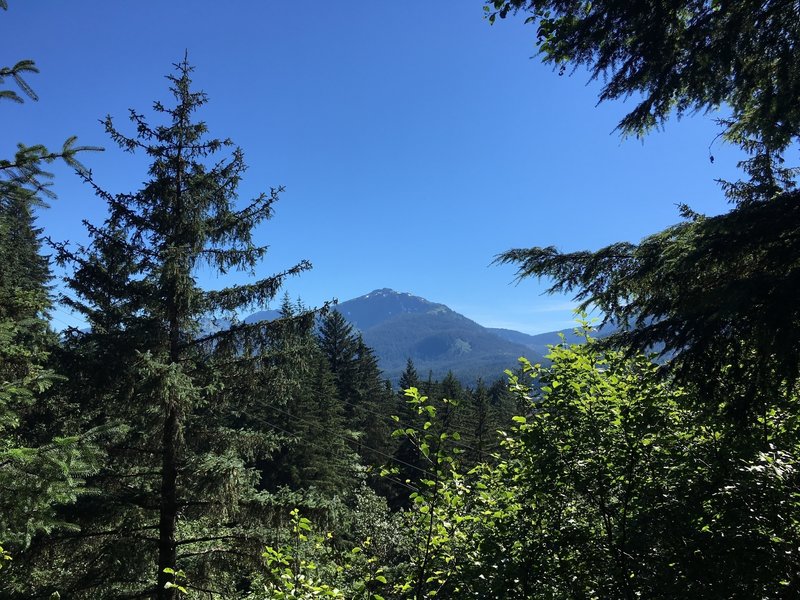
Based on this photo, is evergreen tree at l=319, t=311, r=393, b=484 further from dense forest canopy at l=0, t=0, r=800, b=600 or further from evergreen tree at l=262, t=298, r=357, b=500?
dense forest canopy at l=0, t=0, r=800, b=600

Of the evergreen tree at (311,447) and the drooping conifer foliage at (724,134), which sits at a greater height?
the drooping conifer foliage at (724,134)

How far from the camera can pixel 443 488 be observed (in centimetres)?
420

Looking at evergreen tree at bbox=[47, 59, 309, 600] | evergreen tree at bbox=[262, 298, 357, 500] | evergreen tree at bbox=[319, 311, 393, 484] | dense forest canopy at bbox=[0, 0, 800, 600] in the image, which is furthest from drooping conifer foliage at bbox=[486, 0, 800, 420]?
evergreen tree at bbox=[319, 311, 393, 484]

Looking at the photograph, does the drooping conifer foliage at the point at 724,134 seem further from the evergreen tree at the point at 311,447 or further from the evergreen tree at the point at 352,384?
the evergreen tree at the point at 352,384

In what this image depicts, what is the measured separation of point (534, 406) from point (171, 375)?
6.12 m

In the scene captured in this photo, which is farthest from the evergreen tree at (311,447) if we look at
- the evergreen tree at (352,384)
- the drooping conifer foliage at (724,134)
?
the drooping conifer foliage at (724,134)

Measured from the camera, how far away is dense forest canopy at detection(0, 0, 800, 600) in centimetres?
336

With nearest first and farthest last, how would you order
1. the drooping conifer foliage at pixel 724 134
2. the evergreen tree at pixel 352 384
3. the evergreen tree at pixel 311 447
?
the drooping conifer foliage at pixel 724 134, the evergreen tree at pixel 311 447, the evergreen tree at pixel 352 384

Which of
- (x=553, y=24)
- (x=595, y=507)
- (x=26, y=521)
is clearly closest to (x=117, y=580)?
(x=26, y=521)

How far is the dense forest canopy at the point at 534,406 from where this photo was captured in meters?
3.36

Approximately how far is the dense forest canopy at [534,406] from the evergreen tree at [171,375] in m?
0.05

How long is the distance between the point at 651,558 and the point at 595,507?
1.38m

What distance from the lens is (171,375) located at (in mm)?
7238

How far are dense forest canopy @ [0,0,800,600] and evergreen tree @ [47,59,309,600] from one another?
0.05 meters
